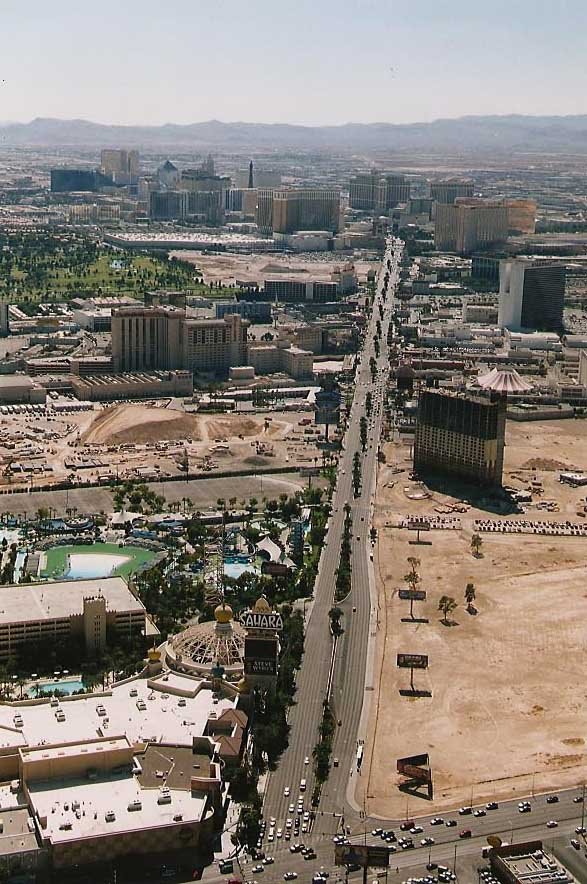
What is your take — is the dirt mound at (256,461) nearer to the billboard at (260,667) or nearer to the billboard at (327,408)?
the billboard at (327,408)

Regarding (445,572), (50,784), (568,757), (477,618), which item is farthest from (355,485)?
(50,784)

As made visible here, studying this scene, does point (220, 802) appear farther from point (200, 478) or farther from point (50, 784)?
point (200, 478)

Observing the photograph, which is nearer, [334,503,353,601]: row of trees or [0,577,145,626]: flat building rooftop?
[0,577,145,626]: flat building rooftop

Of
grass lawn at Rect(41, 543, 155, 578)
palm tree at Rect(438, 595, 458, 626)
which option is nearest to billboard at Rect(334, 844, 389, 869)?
palm tree at Rect(438, 595, 458, 626)

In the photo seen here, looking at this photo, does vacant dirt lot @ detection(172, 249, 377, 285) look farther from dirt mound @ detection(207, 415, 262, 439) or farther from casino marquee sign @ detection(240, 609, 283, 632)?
casino marquee sign @ detection(240, 609, 283, 632)

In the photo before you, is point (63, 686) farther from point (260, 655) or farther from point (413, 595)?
point (413, 595)

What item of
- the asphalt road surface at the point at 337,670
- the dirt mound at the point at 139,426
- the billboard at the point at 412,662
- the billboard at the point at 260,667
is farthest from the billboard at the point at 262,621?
the dirt mound at the point at 139,426
